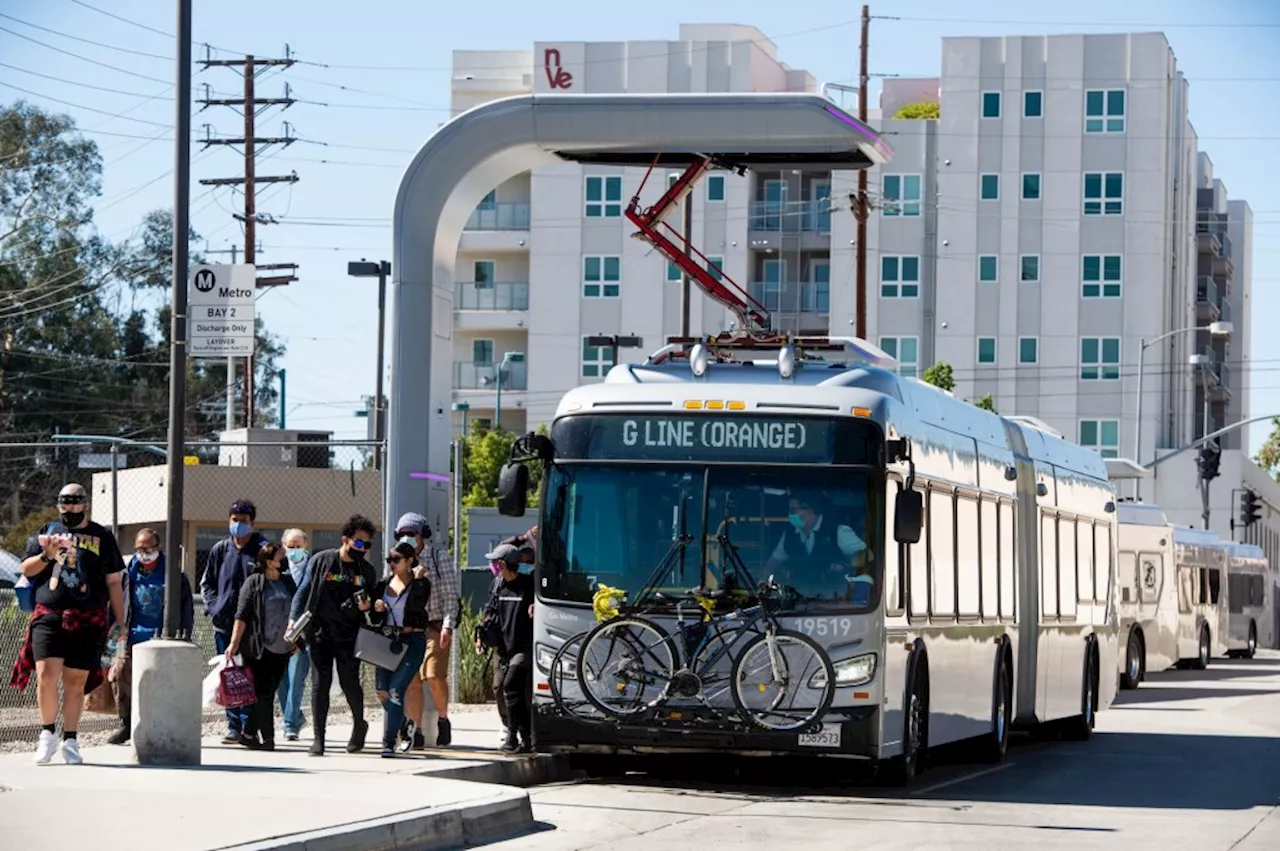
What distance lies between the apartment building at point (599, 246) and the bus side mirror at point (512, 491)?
63.6 m

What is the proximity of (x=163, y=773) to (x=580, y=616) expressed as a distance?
3.11 metres

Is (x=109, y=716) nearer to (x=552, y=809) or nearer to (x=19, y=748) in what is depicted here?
(x=19, y=748)

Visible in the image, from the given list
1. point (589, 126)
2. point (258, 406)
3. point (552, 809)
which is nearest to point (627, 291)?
point (258, 406)

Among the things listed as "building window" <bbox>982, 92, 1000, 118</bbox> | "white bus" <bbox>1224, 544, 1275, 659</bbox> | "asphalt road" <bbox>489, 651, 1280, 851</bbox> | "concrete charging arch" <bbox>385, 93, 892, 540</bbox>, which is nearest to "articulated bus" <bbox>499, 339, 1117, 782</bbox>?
"asphalt road" <bbox>489, 651, 1280, 851</bbox>

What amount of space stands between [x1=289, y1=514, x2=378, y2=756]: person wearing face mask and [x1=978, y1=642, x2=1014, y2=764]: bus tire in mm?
6358

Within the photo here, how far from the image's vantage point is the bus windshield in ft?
51.0

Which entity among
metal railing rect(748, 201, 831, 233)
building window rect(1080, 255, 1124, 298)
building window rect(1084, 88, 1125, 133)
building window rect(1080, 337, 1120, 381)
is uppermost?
building window rect(1084, 88, 1125, 133)

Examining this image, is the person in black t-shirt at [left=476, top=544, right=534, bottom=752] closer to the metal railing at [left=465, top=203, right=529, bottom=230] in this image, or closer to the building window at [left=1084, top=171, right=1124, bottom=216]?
the building window at [left=1084, top=171, right=1124, bottom=216]

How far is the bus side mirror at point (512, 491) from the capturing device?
15.7 meters

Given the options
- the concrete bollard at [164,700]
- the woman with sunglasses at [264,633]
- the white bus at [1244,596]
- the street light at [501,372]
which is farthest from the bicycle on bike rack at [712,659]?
the street light at [501,372]

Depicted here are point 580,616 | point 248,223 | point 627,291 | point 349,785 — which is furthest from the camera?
point 627,291

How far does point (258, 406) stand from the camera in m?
90.8

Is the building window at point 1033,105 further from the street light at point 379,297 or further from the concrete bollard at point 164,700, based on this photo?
the concrete bollard at point 164,700

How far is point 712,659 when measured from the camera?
15.3 meters
